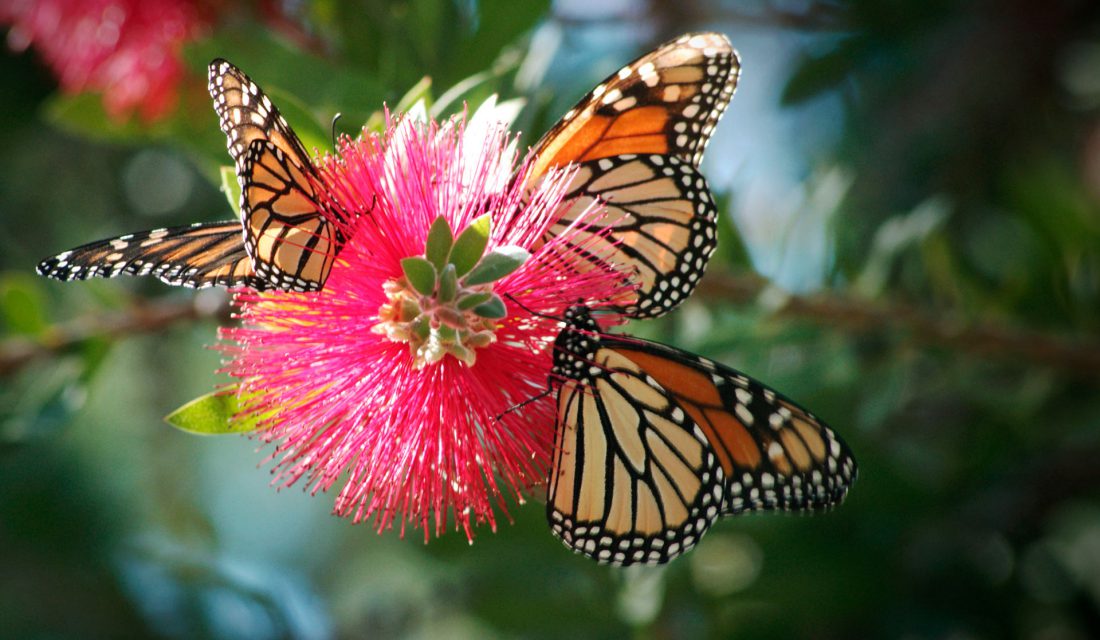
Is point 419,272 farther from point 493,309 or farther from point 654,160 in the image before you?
point 654,160

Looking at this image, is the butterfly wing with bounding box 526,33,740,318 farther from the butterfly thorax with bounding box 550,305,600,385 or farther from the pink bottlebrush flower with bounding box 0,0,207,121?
the pink bottlebrush flower with bounding box 0,0,207,121

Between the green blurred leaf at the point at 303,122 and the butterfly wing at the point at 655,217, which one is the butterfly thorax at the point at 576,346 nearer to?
the butterfly wing at the point at 655,217

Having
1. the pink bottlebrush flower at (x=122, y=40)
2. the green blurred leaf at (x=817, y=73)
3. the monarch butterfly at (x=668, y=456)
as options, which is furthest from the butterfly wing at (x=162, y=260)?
the green blurred leaf at (x=817, y=73)

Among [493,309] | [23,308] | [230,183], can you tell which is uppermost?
[23,308]

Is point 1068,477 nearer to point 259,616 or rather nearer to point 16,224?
point 259,616

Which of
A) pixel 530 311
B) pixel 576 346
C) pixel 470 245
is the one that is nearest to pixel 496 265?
pixel 470 245

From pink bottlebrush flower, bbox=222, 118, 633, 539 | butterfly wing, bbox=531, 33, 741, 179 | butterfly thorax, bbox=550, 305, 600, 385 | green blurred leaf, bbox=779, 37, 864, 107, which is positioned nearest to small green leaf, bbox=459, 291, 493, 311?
pink bottlebrush flower, bbox=222, 118, 633, 539

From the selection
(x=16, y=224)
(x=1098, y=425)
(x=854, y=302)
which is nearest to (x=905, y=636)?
(x=1098, y=425)
